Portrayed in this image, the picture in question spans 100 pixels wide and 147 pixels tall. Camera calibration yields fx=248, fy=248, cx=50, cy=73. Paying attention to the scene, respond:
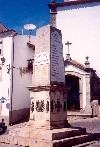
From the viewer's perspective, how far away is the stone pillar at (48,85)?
29.2 ft

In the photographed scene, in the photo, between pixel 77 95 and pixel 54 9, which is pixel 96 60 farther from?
pixel 54 9

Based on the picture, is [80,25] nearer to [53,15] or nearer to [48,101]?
[53,15]

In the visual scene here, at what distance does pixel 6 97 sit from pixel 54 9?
31.0 ft

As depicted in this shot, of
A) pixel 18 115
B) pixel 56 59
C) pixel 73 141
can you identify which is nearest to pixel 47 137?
pixel 73 141

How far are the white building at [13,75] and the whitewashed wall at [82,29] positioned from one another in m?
4.15

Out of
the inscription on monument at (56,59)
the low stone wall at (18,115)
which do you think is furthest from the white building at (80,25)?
the inscription on monument at (56,59)

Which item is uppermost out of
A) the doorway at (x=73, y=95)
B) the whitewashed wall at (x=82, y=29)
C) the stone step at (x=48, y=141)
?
the whitewashed wall at (x=82, y=29)

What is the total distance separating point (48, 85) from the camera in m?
8.90

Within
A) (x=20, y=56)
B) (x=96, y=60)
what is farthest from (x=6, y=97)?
(x=96, y=60)

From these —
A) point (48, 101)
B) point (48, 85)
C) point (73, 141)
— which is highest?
point (48, 85)

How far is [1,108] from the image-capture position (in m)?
22.0

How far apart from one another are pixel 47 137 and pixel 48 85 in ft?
6.13

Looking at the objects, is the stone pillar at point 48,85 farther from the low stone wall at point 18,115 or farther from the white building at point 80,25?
the low stone wall at point 18,115

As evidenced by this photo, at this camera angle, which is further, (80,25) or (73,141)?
(80,25)
